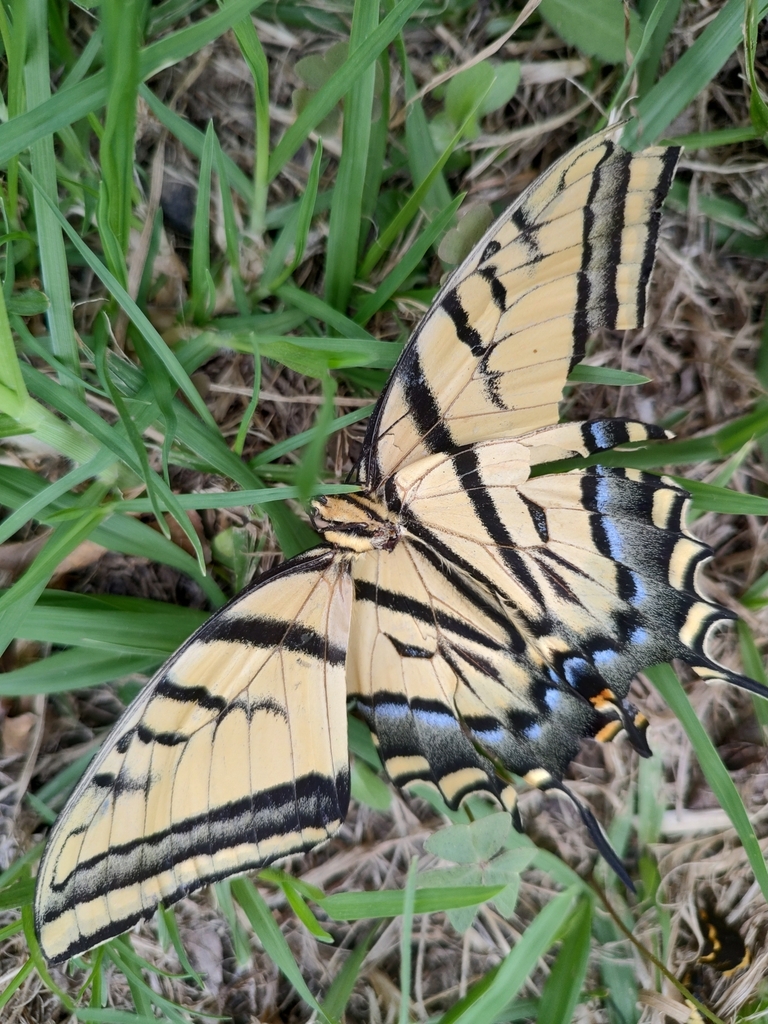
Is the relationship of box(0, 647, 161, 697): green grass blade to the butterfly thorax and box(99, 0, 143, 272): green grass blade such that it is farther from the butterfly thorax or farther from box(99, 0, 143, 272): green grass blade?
box(99, 0, 143, 272): green grass blade

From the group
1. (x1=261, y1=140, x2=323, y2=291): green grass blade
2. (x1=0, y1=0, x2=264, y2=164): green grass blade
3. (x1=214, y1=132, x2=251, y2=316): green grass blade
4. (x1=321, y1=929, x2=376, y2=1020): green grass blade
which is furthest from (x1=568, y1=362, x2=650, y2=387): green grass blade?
(x1=321, y1=929, x2=376, y2=1020): green grass blade

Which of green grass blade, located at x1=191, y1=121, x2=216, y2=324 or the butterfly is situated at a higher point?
green grass blade, located at x1=191, y1=121, x2=216, y2=324

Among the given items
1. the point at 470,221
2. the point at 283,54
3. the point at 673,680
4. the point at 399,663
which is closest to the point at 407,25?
the point at 283,54

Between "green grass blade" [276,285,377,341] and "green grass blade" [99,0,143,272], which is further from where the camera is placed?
"green grass blade" [276,285,377,341]

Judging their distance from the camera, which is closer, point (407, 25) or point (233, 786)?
point (233, 786)

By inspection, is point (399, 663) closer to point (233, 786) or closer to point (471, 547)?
point (471, 547)

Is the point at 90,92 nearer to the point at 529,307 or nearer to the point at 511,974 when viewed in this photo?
the point at 529,307

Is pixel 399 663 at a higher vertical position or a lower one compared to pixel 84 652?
lower
